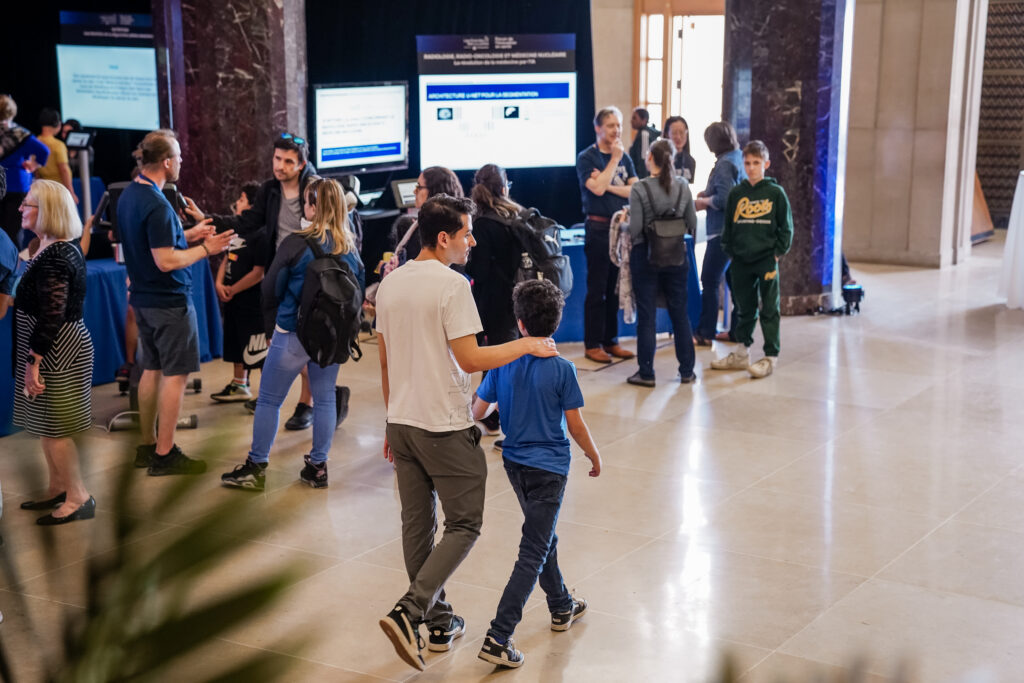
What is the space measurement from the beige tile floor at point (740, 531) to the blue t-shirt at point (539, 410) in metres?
0.70

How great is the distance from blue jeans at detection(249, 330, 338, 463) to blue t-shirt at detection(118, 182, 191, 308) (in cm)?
60

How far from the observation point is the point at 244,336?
679cm

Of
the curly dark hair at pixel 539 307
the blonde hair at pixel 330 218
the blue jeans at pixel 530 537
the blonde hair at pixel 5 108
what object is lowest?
the blue jeans at pixel 530 537

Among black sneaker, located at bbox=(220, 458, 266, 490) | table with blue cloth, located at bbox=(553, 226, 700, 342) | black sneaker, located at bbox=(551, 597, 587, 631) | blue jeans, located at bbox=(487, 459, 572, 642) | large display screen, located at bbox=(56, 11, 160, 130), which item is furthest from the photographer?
large display screen, located at bbox=(56, 11, 160, 130)

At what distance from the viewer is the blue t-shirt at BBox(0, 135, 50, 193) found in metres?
9.31

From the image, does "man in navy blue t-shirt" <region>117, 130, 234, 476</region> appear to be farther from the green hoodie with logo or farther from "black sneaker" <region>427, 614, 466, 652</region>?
the green hoodie with logo

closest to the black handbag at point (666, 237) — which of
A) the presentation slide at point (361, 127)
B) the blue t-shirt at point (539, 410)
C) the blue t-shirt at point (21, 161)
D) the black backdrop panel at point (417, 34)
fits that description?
the presentation slide at point (361, 127)

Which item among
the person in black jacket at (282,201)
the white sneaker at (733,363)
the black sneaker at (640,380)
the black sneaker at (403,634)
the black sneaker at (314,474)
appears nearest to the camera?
the black sneaker at (403,634)

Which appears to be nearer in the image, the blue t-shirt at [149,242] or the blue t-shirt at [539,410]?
the blue t-shirt at [539,410]

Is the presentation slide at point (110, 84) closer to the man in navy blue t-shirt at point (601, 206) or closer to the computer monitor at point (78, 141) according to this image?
the computer monitor at point (78, 141)

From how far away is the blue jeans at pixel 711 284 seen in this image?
869 centimetres

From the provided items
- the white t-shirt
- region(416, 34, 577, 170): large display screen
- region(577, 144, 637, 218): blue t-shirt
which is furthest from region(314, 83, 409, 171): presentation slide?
the white t-shirt

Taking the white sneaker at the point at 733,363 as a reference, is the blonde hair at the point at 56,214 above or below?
above

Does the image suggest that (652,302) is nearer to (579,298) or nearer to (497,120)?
(579,298)
